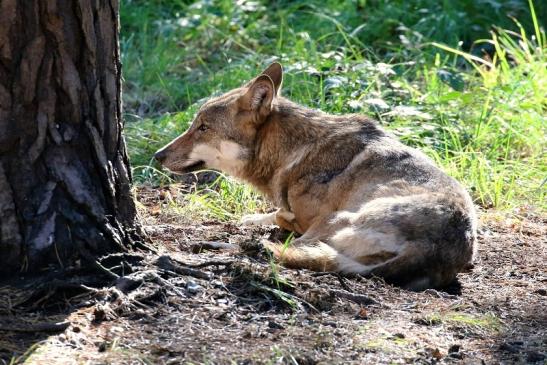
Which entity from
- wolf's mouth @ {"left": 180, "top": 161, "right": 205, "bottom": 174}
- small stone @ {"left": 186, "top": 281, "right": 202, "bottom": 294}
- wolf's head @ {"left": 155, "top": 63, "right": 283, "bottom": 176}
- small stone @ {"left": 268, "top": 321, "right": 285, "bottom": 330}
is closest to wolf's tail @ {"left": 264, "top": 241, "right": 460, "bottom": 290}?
small stone @ {"left": 186, "top": 281, "right": 202, "bottom": 294}

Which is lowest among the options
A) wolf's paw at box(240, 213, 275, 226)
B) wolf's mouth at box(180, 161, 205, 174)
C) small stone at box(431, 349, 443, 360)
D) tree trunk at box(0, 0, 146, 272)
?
wolf's paw at box(240, 213, 275, 226)

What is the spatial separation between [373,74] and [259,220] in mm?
2426

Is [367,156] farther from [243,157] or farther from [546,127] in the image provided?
[546,127]

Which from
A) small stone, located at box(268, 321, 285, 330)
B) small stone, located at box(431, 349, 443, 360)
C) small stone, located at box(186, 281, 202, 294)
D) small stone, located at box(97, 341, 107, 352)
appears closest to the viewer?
small stone, located at box(97, 341, 107, 352)

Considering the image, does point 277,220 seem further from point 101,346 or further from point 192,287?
point 101,346

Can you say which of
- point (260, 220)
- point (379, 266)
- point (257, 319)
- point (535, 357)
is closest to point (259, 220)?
point (260, 220)

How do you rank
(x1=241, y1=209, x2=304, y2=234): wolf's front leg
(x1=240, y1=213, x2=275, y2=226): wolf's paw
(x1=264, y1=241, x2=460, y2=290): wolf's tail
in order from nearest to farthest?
1. (x1=264, y1=241, x2=460, y2=290): wolf's tail
2. (x1=241, y1=209, x2=304, y2=234): wolf's front leg
3. (x1=240, y1=213, x2=275, y2=226): wolf's paw

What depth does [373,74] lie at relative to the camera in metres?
8.20

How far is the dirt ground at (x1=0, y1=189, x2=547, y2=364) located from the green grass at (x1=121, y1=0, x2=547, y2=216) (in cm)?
197

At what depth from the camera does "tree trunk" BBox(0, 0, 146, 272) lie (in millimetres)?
4125

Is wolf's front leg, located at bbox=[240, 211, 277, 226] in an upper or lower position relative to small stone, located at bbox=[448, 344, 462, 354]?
lower

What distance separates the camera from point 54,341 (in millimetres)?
3812

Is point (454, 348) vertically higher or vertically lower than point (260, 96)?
lower

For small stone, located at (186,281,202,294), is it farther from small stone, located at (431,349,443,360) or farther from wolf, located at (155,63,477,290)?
small stone, located at (431,349,443,360)
